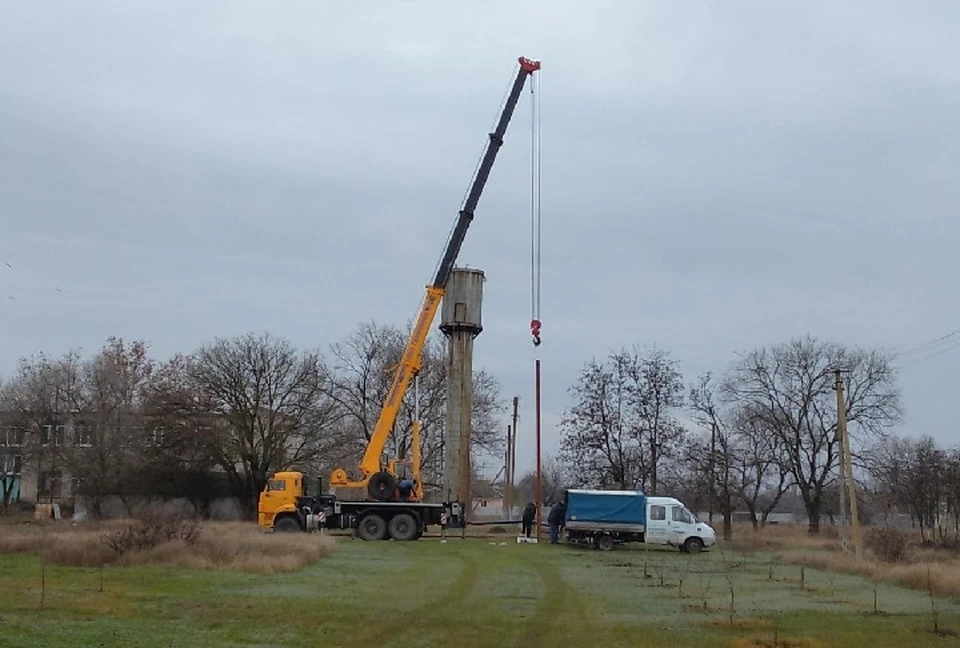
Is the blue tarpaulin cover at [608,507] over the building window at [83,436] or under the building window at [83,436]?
under

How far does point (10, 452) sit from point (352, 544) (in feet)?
138

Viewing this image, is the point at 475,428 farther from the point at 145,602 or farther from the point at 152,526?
the point at 145,602

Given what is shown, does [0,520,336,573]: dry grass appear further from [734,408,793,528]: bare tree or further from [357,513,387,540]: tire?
[734,408,793,528]: bare tree

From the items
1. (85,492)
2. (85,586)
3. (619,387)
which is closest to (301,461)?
(85,492)

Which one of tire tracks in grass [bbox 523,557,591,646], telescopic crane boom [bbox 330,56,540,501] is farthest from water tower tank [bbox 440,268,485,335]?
tire tracks in grass [bbox 523,557,591,646]

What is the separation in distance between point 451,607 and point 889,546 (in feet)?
70.2

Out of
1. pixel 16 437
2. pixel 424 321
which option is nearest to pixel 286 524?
pixel 424 321

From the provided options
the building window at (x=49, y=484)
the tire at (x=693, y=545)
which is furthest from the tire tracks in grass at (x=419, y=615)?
the building window at (x=49, y=484)

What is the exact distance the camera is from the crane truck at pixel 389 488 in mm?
43875

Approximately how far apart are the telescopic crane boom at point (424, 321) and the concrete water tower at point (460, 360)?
679 cm

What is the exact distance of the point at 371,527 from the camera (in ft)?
144

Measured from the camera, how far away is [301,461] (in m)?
66.5

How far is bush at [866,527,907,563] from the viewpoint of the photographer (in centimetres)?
3391

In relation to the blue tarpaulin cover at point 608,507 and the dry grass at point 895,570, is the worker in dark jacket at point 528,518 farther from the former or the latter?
the dry grass at point 895,570
